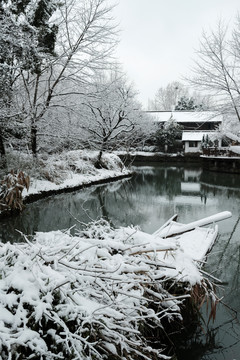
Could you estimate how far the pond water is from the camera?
10.9ft

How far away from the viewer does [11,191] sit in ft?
26.2

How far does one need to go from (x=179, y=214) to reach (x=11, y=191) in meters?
5.73

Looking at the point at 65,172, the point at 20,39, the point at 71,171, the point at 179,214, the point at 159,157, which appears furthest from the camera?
the point at 159,157

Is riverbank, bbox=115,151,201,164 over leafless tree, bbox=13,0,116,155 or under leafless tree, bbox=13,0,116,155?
under

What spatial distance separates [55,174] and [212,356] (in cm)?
1052

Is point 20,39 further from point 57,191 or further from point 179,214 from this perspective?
point 179,214

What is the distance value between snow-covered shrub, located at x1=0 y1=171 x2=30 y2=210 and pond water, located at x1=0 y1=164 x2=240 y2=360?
45cm

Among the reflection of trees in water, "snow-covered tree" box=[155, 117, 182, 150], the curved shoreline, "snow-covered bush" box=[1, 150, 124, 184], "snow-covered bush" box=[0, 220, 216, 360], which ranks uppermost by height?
"snow-covered tree" box=[155, 117, 182, 150]

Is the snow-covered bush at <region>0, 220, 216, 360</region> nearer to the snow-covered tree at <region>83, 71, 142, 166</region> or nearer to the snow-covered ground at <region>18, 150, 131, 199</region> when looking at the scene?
the snow-covered ground at <region>18, 150, 131, 199</region>

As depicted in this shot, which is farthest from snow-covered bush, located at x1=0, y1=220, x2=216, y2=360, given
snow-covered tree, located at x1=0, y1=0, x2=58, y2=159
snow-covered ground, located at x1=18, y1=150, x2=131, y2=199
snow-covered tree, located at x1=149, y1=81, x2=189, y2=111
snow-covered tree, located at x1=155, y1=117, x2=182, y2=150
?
snow-covered tree, located at x1=149, y1=81, x2=189, y2=111

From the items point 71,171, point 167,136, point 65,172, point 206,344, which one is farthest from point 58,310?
point 167,136

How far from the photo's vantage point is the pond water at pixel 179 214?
3.33m

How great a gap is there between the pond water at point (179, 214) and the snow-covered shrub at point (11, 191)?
0.45m

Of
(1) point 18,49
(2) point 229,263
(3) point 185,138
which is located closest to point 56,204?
(1) point 18,49
